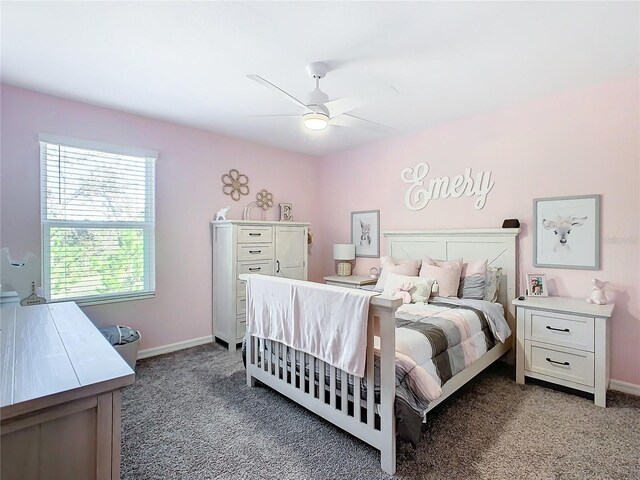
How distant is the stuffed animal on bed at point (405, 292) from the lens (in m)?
2.98

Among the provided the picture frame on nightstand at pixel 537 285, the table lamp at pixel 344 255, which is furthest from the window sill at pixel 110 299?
the picture frame on nightstand at pixel 537 285

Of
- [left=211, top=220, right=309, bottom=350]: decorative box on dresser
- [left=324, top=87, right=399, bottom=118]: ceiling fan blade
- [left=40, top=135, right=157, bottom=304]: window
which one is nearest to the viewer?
[left=324, top=87, right=399, bottom=118]: ceiling fan blade

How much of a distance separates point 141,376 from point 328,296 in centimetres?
212

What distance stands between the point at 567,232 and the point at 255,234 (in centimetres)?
306

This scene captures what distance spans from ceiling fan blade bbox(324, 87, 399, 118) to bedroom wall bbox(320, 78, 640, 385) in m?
1.73

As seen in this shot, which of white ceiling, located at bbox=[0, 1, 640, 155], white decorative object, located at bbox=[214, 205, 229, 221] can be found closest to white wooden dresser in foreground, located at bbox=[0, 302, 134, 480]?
white ceiling, located at bbox=[0, 1, 640, 155]

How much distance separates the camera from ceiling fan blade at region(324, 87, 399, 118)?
2076 mm

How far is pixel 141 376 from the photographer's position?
2.96 meters

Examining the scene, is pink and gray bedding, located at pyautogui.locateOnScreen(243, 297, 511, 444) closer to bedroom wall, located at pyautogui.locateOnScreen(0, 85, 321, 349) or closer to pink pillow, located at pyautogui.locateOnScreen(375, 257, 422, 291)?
pink pillow, located at pyautogui.locateOnScreen(375, 257, 422, 291)

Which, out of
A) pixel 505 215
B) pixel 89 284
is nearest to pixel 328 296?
pixel 505 215

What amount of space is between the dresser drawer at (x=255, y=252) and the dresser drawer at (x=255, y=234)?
0.06 meters

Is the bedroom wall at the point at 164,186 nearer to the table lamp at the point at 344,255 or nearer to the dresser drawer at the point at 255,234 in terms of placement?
the dresser drawer at the point at 255,234

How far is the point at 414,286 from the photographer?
305 cm

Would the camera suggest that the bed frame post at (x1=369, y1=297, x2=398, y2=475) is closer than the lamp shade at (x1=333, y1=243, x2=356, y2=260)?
Yes
